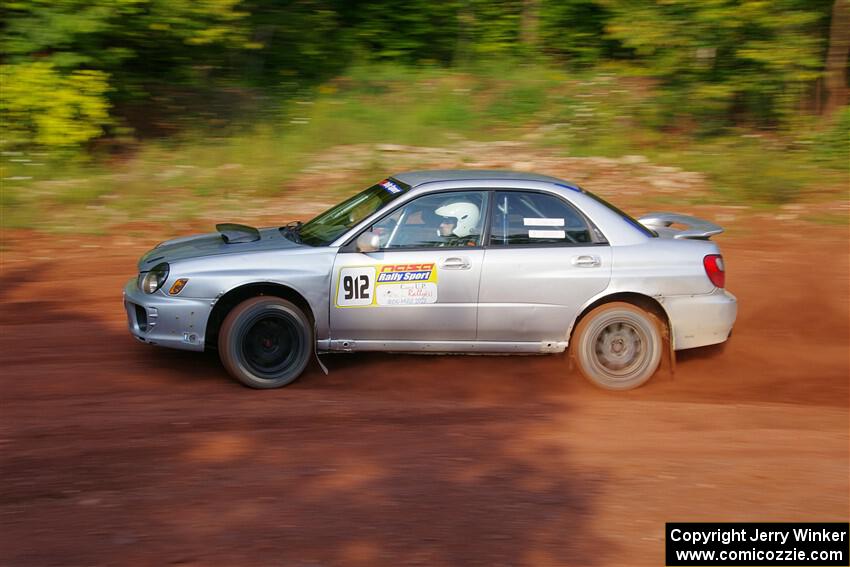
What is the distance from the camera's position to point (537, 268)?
23.5 feet

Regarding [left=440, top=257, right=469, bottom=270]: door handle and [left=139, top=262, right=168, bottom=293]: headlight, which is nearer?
[left=139, top=262, right=168, bottom=293]: headlight

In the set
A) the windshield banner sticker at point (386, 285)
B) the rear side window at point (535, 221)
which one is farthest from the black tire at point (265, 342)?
the rear side window at point (535, 221)

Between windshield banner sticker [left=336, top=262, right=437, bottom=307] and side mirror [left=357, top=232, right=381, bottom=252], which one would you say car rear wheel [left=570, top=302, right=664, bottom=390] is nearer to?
windshield banner sticker [left=336, top=262, right=437, bottom=307]

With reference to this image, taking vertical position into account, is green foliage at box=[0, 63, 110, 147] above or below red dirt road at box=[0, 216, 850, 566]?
above

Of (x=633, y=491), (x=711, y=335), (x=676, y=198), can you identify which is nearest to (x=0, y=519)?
(x=633, y=491)

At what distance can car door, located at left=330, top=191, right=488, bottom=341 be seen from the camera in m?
7.02

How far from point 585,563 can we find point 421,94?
1319 centimetres

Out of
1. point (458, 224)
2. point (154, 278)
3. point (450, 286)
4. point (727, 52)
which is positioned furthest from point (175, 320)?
point (727, 52)

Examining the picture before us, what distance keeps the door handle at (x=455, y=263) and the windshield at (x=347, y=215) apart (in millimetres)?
653

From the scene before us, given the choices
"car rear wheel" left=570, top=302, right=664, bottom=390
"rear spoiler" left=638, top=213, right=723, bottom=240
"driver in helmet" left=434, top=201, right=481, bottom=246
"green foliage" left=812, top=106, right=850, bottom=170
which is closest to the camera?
"driver in helmet" left=434, top=201, right=481, bottom=246

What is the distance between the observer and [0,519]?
493 cm

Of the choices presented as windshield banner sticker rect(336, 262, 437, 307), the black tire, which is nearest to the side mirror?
windshield banner sticker rect(336, 262, 437, 307)

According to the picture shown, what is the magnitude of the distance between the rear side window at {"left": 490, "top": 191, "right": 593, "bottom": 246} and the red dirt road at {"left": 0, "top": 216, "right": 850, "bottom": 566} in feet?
3.79

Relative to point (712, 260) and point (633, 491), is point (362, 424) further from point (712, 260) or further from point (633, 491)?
point (712, 260)
